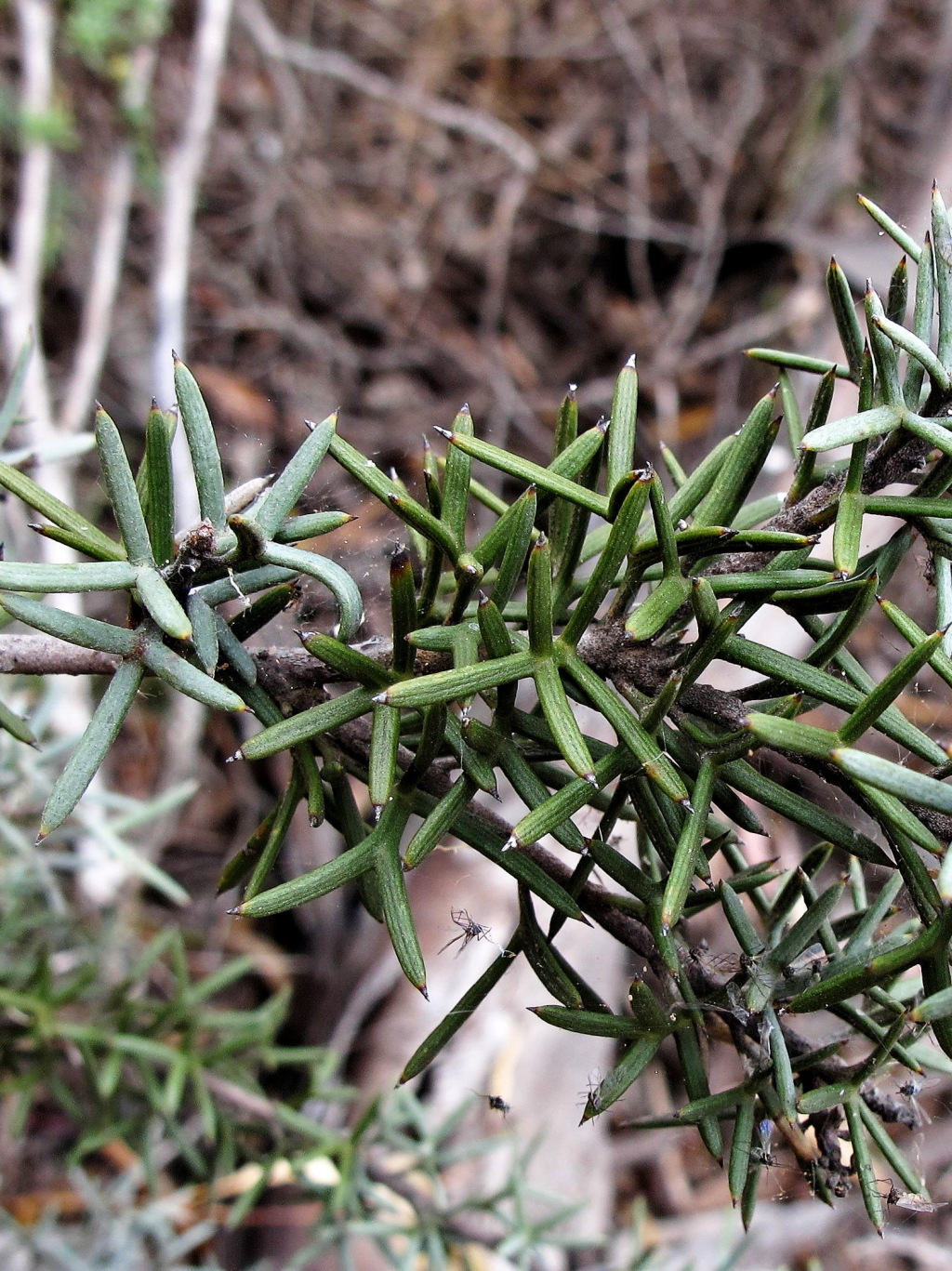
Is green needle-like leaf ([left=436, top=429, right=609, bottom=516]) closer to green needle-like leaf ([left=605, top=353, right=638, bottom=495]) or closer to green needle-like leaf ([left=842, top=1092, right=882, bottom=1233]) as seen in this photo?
Result: green needle-like leaf ([left=605, top=353, right=638, bottom=495])

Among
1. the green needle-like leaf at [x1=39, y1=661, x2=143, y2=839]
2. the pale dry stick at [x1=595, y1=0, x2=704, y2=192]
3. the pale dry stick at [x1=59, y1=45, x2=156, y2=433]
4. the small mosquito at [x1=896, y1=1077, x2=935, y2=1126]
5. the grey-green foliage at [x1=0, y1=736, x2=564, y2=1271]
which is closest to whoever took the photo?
the green needle-like leaf at [x1=39, y1=661, x2=143, y2=839]

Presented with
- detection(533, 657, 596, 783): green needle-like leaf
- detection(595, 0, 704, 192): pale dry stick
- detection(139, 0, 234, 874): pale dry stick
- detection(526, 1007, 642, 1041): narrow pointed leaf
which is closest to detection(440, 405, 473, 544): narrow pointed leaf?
detection(533, 657, 596, 783): green needle-like leaf

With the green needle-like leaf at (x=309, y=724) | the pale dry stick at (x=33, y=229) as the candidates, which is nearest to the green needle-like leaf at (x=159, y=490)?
the green needle-like leaf at (x=309, y=724)

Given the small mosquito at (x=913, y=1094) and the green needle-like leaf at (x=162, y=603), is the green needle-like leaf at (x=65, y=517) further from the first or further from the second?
the small mosquito at (x=913, y=1094)

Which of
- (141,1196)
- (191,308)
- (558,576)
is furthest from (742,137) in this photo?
(141,1196)

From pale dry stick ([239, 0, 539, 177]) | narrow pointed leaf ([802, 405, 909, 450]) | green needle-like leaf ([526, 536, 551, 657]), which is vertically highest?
pale dry stick ([239, 0, 539, 177])

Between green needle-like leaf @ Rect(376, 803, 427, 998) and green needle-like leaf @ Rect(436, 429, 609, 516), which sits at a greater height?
green needle-like leaf @ Rect(436, 429, 609, 516)

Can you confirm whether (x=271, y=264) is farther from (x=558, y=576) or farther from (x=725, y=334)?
(x=558, y=576)
